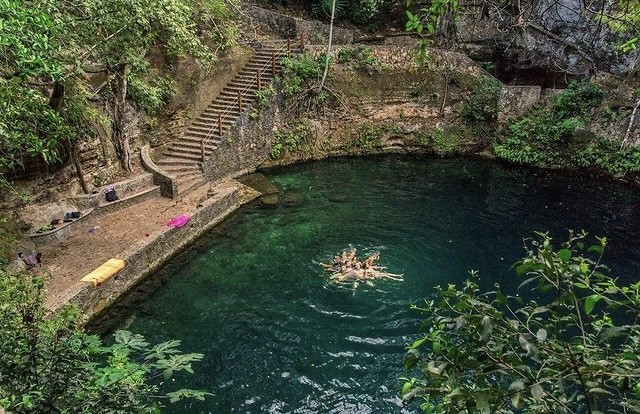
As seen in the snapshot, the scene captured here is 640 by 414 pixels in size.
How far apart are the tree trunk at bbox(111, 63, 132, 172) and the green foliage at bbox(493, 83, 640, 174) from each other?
54.4ft

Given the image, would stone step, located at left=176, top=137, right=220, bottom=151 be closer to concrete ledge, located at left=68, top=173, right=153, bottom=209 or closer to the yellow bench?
concrete ledge, located at left=68, top=173, right=153, bottom=209

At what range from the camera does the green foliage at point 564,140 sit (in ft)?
65.8

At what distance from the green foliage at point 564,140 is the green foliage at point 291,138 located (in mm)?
9321

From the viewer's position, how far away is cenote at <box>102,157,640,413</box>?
29.5ft

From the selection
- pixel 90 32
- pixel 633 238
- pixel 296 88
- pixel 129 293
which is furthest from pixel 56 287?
pixel 633 238

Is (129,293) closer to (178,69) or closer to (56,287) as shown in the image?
(56,287)

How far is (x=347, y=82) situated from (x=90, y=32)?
13.1 m

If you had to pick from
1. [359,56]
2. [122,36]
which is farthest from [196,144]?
[359,56]

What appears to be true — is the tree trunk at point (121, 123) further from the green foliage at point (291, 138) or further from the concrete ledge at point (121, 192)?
the green foliage at point (291, 138)

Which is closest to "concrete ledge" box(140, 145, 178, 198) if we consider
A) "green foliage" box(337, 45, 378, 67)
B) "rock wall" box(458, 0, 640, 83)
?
"green foliage" box(337, 45, 378, 67)

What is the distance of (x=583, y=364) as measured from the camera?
2.46 meters

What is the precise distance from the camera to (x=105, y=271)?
11070mm

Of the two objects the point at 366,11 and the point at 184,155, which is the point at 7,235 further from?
the point at 366,11

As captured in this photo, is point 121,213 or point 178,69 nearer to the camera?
point 121,213
